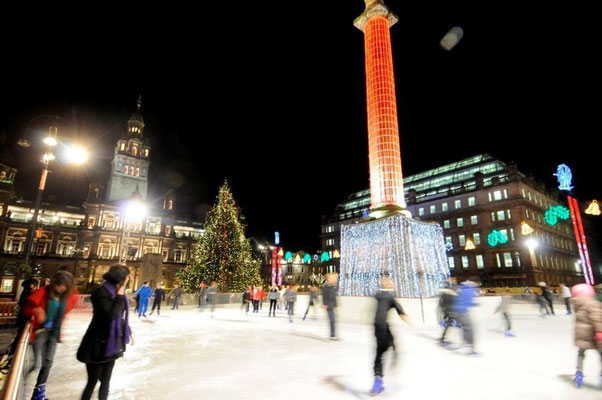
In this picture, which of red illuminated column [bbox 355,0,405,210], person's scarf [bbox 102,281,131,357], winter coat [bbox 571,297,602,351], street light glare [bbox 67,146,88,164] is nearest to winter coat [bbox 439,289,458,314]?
winter coat [bbox 571,297,602,351]

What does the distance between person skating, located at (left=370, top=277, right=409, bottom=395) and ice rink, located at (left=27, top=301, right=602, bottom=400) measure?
261mm

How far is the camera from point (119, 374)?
6672mm

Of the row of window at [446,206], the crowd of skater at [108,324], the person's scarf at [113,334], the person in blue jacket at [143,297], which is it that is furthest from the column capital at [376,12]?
the row of window at [446,206]

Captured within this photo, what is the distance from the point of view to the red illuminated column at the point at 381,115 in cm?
2323

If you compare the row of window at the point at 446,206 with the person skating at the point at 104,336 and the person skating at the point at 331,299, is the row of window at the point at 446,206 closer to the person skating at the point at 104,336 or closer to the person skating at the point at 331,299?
the person skating at the point at 331,299

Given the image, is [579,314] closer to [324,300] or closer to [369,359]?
[369,359]

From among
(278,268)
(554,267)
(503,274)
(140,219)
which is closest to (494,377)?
(278,268)

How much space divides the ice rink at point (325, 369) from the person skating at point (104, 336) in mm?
1536

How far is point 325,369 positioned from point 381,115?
20473 mm

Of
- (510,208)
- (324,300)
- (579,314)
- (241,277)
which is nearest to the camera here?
(579,314)

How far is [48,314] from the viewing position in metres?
5.35

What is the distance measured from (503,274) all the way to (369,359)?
48.9 metres

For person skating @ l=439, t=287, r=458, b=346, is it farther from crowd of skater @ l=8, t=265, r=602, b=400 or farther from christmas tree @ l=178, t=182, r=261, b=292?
christmas tree @ l=178, t=182, r=261, b=292

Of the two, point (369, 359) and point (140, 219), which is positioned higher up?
point (140, 219)
